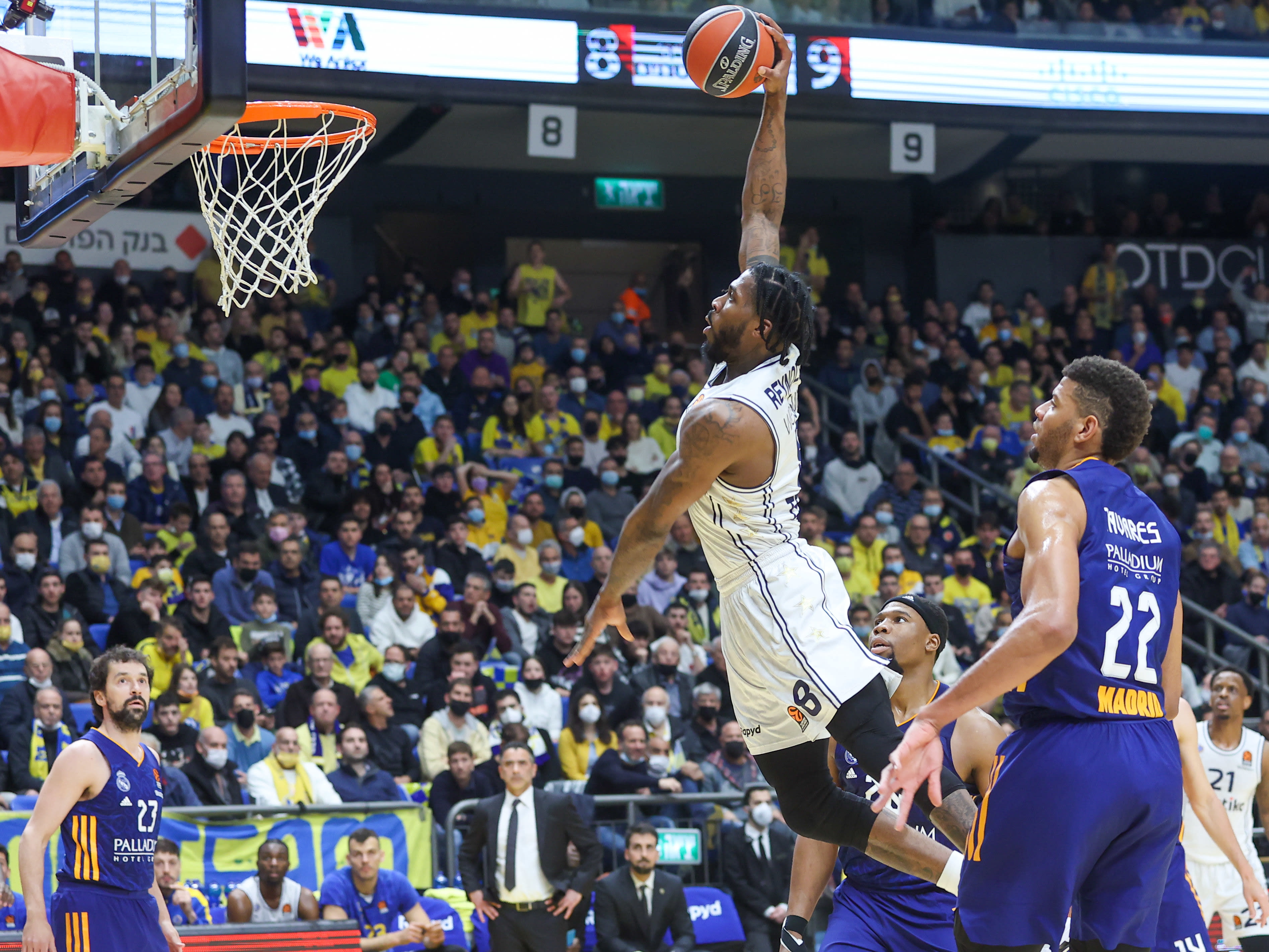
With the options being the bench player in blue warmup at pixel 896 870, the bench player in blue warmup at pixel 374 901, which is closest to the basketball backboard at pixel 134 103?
the bench player in blue warmup at pixel 896 870

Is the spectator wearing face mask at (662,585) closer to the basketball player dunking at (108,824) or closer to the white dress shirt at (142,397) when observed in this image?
the white dress shirt at (142,397)

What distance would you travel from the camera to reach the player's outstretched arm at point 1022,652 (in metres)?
3.80

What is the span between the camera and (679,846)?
11094 millimetres

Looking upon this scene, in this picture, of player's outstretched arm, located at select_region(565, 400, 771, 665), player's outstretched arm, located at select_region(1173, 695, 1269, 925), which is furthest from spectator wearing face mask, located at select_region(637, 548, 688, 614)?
player's outstretched arm, located at select_region(565, 400, 771, 665)

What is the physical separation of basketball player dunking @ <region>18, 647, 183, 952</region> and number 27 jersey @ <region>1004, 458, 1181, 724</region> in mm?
4255

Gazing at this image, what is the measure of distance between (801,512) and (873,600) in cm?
130

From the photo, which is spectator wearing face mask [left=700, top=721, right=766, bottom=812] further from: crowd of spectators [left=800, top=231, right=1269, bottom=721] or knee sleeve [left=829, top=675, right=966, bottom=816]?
knee sleeve [left=829, top=675, right=966, bottom=816]

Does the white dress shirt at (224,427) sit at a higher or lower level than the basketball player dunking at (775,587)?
higher

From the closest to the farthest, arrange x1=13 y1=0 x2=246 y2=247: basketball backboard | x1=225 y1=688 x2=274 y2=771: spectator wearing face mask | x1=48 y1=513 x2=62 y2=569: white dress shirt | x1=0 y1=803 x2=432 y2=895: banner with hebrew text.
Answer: x1=13 y1=0 x2=246 y2=247: basketball backboard < x1=0 y1=803 x2=432 y2=895: banner with hebrew text < x1=225 y1=688 x2=274 y2=771: spectator wearing face mask < x1=48 y1=513 x2=62 y2=569: white dress shirt

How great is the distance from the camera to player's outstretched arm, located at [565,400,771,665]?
475 centimetres

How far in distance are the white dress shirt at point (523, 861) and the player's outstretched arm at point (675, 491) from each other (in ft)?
18.9

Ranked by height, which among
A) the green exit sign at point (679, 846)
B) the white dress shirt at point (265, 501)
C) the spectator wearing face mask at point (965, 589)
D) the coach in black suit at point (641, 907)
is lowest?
the coach in black suit at point (641, 907)

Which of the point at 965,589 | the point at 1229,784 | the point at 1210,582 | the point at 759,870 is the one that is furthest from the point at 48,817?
the point at 1210,582

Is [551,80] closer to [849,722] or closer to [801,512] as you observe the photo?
[801,512]
